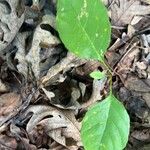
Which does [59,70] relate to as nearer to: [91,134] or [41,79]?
[41,79]

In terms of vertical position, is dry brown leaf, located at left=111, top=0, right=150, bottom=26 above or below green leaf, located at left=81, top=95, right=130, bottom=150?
above

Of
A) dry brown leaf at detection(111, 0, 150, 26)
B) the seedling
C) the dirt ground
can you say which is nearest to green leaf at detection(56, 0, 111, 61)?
the seedling

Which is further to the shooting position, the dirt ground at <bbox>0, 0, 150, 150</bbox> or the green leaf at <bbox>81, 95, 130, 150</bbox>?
the dirt ground at <bbox>0, 0, 150, 150</bbox>

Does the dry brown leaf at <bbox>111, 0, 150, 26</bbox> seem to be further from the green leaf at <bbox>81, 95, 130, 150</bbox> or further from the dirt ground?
the green leaf at <bbox>81, 95, 130, 150</bbox>

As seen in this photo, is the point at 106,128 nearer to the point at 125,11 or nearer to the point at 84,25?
the point at 84,25

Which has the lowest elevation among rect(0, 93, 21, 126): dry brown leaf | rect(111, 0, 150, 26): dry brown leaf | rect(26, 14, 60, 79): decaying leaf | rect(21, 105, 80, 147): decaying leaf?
rect(21, 105, 80, 147): decaying leaf

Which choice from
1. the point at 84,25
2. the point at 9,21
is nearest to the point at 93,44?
the point at 84,25

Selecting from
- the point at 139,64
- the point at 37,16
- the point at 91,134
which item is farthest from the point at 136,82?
the point at 37,16
